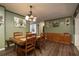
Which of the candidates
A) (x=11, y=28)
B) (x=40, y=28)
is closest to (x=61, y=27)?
(x=40, y=28)

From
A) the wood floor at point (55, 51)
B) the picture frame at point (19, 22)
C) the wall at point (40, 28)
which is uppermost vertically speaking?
the picture frame at point (19, 22)

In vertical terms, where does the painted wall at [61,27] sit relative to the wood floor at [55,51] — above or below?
above

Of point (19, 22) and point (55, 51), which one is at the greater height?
point (19, 22)

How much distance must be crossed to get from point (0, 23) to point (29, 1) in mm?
978

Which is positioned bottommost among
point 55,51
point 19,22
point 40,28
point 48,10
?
point 55,51

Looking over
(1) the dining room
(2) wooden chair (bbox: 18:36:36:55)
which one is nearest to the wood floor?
(1) the dining room

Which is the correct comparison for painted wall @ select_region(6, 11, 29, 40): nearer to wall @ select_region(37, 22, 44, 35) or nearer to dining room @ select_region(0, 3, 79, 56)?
dining room @ select_region(0, 3, 79, 56)

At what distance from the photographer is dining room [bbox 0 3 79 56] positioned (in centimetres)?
183

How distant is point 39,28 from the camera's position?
6.16 feet

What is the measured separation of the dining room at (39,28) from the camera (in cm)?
183

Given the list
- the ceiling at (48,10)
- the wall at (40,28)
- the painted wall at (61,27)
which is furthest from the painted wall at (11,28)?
the painted wall at (61,27)

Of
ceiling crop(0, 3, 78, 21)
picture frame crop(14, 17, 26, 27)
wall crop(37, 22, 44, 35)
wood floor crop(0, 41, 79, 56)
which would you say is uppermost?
ceiling crop(0, 3, 78, 21)

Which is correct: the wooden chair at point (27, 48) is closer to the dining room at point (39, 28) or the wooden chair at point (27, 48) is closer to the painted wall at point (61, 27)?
the dining room at point (39, 28)

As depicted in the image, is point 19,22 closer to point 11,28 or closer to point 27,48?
point 11,28
